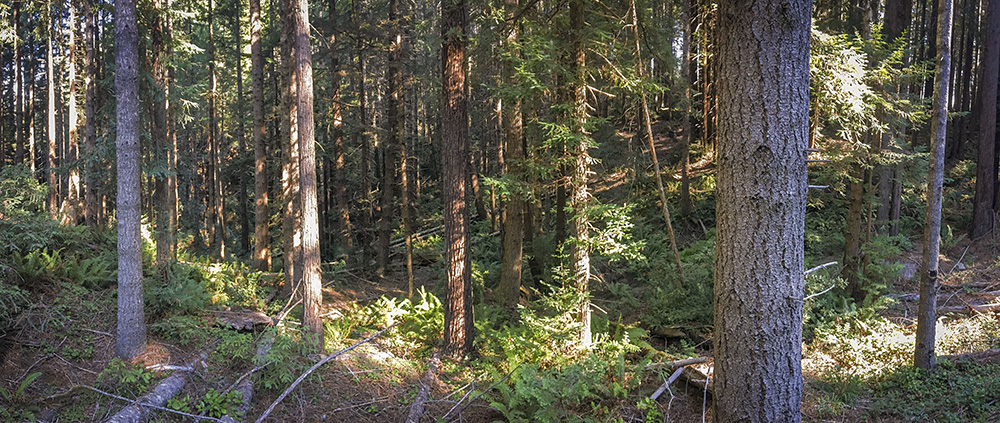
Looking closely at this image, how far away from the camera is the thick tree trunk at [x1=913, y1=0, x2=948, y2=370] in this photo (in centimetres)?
673

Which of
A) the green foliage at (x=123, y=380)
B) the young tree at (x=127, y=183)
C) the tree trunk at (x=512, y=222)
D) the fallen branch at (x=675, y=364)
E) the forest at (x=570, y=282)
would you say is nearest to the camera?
the forest at (x=570, y=282)

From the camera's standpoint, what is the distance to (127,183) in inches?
274

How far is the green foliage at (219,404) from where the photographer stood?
632cm

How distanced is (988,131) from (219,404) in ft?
61.9

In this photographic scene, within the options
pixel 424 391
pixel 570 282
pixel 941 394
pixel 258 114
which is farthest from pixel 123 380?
pixel 941 394

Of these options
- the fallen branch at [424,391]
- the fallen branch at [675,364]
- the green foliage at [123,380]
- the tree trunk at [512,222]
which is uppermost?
the tree trunk at [512,222]

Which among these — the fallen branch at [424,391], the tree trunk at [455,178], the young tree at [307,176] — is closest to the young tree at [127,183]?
the young tree at [307,176]

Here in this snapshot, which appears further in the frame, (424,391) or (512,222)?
(512,222)

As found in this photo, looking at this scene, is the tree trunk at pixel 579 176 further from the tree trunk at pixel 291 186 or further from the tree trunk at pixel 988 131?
the tree trunk at pixel 988 131

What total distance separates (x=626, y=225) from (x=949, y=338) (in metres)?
5.62

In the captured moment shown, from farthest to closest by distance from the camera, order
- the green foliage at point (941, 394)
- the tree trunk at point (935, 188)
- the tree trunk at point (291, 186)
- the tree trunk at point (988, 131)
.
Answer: the tree trunk at point (988, 131) < the tree trunk at point (291, 186) < the tree trunk at point (935, 188) < the green foliage at point (941, 394)

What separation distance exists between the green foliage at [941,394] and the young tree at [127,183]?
32.5ft

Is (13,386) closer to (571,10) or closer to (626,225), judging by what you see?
(626,225)

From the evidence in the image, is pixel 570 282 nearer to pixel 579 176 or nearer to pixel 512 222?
pixel 579 176
